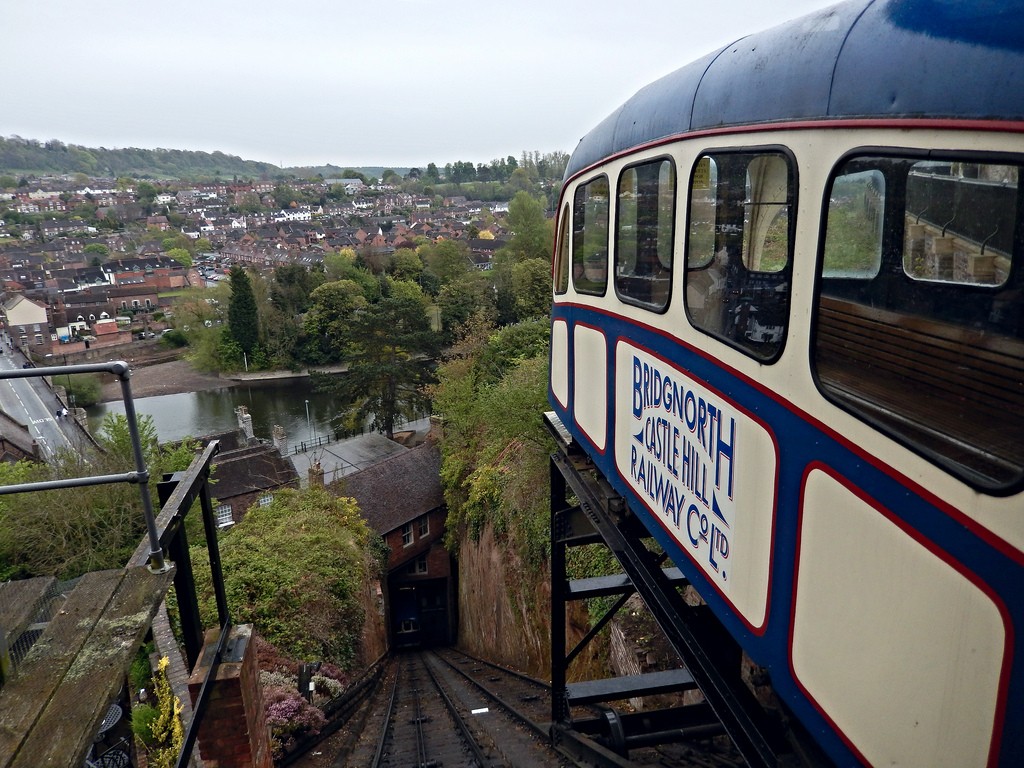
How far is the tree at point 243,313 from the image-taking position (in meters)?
50.2

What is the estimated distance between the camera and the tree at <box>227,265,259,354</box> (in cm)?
5016

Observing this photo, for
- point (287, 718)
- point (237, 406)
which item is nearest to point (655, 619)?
point (287, 718)

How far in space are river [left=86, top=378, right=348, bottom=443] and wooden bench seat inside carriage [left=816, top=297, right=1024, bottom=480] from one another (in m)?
39.2

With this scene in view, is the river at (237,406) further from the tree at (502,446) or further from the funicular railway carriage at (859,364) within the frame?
the funicular railway carriage at (859,364)

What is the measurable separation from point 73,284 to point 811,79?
310 ft

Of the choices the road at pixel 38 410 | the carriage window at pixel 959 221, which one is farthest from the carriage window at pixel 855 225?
the road at pixel 38 410

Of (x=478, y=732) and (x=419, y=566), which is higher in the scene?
(x=478, y=732)

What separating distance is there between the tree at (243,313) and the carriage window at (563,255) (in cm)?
4807

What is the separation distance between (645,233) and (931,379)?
223 cm

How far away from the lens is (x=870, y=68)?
2.17 metres

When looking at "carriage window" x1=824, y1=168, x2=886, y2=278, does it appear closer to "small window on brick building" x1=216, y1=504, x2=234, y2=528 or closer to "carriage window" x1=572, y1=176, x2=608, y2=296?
"carriage window" x1=572, y1=176, x2=608, y2=296

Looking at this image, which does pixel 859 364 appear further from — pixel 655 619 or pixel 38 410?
pixel 38 410

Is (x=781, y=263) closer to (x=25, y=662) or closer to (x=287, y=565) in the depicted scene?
(x=25, y=662)

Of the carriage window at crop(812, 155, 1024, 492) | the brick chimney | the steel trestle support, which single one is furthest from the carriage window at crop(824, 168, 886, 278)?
the brick chimney
